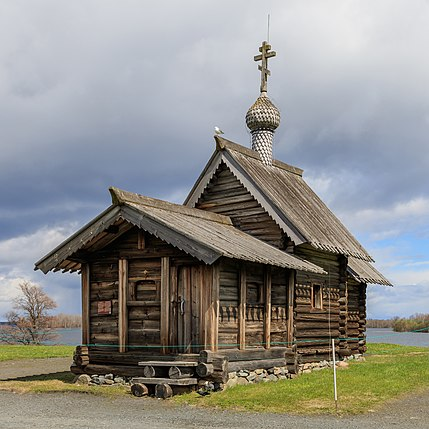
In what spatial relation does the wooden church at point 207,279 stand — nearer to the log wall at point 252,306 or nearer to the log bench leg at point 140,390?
the log wall at point 252,306

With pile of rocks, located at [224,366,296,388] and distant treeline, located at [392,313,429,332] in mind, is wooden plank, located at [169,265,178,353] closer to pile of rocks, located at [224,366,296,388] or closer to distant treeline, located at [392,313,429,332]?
pile of rocks, located at [224,366,296,388]

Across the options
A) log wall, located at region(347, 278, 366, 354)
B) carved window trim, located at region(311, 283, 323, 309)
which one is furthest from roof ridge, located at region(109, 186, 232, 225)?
log wall, located at region(347, 278, 366, 354)

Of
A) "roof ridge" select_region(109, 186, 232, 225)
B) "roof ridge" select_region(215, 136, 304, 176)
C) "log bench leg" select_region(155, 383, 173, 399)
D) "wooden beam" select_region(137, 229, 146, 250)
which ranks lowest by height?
"log bench leg" select_region(155, 383, 173, 399)

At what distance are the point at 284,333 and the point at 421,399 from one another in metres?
5.30

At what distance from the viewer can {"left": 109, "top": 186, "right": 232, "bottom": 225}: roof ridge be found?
704 inches

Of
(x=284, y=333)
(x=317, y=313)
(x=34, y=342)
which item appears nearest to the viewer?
(x=284, y=333)

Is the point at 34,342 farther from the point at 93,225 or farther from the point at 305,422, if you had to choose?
the point at 305,422

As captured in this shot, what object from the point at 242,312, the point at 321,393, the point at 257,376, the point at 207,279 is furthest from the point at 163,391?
the point at 321,393

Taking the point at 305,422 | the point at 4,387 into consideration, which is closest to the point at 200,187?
the point at 4,387

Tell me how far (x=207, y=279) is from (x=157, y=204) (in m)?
3.34

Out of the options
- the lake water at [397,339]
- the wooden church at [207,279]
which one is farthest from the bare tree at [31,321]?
the wooden church at [207,279]

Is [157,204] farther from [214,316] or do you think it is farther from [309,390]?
[309,390]

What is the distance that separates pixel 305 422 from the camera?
12711mm

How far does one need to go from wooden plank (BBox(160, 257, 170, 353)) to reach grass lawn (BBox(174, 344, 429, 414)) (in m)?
2.02
